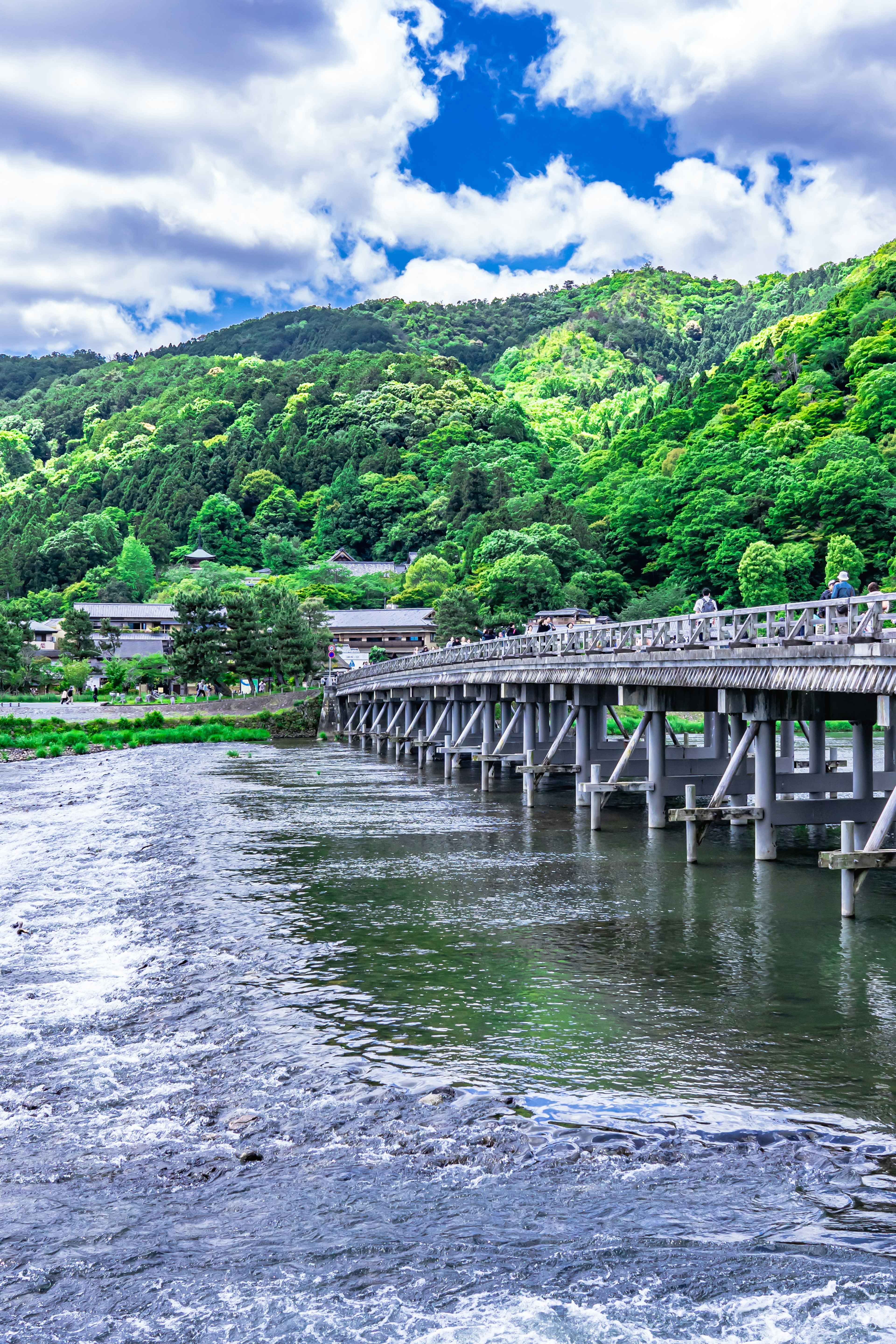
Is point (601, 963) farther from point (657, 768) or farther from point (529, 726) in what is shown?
point (529, 726)

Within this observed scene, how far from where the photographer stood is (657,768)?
22812 millimetres

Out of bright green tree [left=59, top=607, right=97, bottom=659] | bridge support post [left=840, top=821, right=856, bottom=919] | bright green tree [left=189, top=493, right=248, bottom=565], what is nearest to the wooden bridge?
bridge support post [left=840, top=821, right=856, bottom=919]

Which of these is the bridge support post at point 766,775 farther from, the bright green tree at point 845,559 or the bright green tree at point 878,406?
the bright green tree at point 878,406

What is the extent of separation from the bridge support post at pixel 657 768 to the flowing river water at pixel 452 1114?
483cm

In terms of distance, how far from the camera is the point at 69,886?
1925 cm

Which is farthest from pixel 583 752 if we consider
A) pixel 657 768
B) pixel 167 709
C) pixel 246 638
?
pixel 246 638

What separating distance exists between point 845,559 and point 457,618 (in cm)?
2940

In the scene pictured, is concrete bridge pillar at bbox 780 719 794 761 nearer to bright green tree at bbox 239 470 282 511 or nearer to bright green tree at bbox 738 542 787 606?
bright green tree at bbox 738 542 787 606

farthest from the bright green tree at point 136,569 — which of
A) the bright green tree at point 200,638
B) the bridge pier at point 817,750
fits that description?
the bridge pier at point 817,750

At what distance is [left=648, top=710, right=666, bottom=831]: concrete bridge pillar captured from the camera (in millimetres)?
22844

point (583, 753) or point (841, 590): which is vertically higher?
point (841, 590)

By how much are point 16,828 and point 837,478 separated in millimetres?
60112

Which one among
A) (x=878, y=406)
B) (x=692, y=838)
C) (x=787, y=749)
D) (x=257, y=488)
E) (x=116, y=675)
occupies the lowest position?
(x=692, y=838)

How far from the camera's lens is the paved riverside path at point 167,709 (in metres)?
66.6
